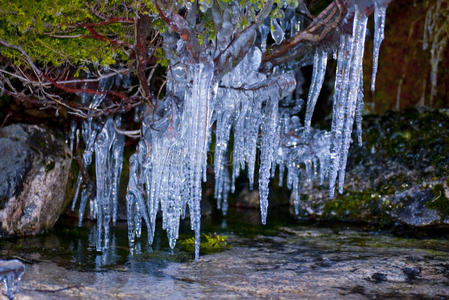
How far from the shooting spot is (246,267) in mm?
4965

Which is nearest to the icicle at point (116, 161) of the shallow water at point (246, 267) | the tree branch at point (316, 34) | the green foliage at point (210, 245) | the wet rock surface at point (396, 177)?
the shallow water at point (246, 267)

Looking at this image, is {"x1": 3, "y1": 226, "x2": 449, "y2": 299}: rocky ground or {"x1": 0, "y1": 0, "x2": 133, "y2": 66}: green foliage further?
{"x1": 0, "y1": 0, "x2": 133, "y2": 66}: green foliage

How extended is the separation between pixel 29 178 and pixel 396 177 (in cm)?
638

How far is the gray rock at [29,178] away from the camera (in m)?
6.37

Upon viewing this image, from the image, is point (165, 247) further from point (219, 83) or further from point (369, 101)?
point (369, 101)

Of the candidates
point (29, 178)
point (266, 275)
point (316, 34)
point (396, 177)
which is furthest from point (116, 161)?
point (396, 177)

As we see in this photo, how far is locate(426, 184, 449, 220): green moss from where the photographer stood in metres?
8.02

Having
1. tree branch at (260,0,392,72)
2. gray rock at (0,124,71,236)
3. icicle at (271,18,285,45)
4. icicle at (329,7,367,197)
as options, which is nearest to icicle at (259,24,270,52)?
tree branch at (260,0,392,72)

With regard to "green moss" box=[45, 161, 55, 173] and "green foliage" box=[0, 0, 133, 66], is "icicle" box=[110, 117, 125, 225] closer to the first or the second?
"green moss" box=[45, 161, 55, 173]

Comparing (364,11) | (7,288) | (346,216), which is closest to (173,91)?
(364,11)

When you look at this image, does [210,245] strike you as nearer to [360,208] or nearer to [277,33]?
[277,33]

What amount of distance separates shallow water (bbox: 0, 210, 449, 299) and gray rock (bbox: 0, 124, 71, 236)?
345 mm

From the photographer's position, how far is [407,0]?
12.4m

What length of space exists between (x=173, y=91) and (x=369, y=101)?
872cm
